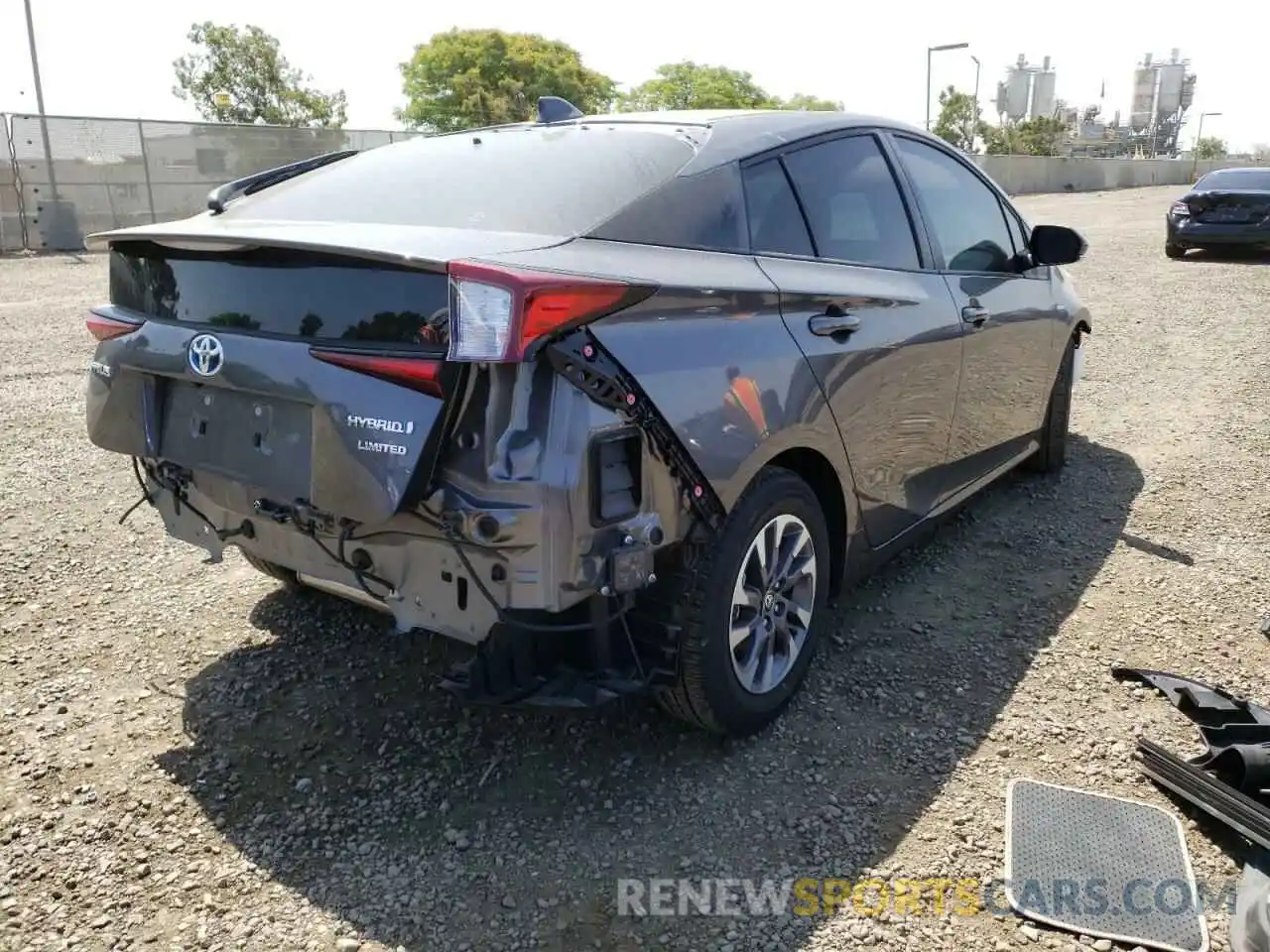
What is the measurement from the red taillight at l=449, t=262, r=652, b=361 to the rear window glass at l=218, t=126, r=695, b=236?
366 mm

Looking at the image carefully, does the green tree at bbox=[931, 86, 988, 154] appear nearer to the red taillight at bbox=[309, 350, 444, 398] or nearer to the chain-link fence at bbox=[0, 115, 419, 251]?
the chain-link fence at bbox=[0, 115, 419, 251]

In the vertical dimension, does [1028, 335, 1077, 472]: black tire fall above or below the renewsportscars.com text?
above

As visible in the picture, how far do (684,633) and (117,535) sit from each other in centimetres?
308

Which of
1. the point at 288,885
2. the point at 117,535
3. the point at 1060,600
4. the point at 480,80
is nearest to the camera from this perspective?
the point at 288,885

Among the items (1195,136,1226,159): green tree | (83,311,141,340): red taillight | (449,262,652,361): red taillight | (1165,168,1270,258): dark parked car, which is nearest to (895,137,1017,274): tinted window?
(449,262,652,361): red taillight

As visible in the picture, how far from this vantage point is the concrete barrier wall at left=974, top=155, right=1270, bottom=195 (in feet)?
141

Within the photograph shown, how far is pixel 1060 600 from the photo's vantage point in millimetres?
4043

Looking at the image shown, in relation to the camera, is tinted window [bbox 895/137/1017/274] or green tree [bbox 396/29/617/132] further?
green tree [bbox 396/29/617/132]

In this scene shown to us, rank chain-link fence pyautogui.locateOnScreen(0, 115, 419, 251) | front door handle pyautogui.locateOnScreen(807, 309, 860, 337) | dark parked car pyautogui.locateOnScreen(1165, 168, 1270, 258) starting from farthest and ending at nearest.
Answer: chain-link fence pyautogui.locateOnScreen(0, 115, 419, 251) < dark parked car pyautogui.locateOnScreen(1165, 168, 1270, 258) < front door handle pyautogui.locateOnScreen(807, 309, 860, 337)

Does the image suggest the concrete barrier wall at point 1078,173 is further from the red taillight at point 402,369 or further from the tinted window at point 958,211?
the red taillight at point 402,369

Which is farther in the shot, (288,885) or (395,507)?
(288,885)

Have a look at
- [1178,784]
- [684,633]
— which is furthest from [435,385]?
[1178,784]

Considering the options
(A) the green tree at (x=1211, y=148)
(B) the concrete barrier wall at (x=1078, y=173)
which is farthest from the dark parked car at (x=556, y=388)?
(A) the green tree at (x=1211, y=148)

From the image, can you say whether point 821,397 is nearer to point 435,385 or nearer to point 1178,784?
point 435,385
